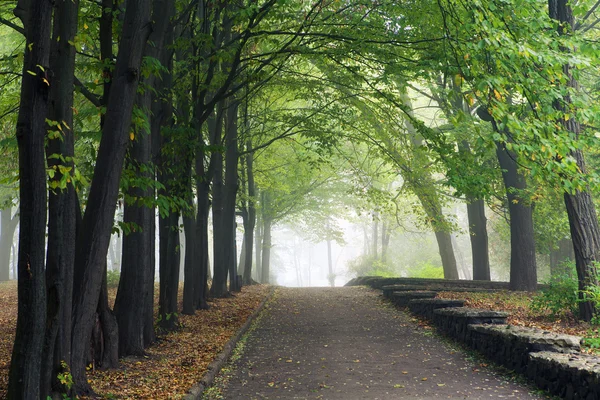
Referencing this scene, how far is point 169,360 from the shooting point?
9.42m

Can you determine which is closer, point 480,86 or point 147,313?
point 480,86

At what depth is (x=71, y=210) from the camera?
6609 mm

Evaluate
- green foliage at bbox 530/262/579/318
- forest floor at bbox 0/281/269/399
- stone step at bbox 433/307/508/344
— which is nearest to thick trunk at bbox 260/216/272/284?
forest floor at bbox 0/281/269/399

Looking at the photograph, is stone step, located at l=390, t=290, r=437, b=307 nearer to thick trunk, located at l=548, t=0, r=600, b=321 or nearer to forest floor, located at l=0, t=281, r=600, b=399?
forest floor, located at l=0, t=281, r=600, b=399

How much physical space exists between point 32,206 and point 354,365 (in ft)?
19.1

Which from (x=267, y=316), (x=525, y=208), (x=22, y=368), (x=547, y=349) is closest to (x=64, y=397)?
(x=22, y=368)

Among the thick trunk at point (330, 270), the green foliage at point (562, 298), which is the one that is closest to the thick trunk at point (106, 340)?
the green foliage at point (562, 298)

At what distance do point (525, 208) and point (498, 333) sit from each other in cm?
1110

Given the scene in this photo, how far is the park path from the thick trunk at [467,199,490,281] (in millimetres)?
9630

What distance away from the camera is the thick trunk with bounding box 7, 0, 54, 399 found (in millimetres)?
5051

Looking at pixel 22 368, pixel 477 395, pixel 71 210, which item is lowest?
pixel 477 395

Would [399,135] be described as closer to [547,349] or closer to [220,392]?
[547,349]

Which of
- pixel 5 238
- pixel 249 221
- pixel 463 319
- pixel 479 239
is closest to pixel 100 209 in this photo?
pixel 463 319

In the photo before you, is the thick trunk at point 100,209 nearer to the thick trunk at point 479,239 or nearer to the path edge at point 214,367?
the path edge at point 214,367
